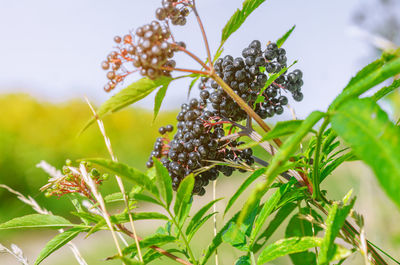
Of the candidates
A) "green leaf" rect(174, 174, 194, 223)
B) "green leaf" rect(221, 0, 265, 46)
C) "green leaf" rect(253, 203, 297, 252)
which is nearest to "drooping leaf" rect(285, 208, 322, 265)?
"green leaf" rect(253, 203, 297, 252)

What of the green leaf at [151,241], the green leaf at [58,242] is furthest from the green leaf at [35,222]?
the green leaf at [151,241]

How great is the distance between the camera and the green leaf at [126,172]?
0.41 m

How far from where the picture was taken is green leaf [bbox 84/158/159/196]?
414 mm

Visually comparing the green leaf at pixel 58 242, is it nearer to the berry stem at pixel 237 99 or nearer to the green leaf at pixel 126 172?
the green leaf at pixel 126 172

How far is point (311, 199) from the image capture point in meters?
0.57

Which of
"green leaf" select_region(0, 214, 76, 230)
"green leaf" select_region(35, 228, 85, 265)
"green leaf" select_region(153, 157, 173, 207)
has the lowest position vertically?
"green leaf" select_region(35, 228, 85, 265)

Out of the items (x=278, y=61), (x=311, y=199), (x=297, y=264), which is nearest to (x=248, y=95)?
(x=278, y=61)

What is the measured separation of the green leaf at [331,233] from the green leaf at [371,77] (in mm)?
133

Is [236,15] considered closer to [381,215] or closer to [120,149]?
[381,215]

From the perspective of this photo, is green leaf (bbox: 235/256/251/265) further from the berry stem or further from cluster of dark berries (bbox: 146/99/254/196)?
the berry stem

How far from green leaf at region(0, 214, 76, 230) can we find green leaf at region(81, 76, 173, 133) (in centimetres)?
24

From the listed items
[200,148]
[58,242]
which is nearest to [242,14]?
[200,148]

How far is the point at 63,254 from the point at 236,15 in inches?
163

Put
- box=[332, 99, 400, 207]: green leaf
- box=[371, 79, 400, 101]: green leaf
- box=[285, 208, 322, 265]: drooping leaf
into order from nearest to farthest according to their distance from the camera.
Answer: box=[332, 99, 400, 207]: green leaf < box=[371, 79, 400, 101]: green leaf < box=[285, 208, 322, 265]: drooping leaf
